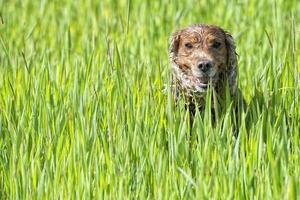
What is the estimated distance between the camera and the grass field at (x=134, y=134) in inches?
163

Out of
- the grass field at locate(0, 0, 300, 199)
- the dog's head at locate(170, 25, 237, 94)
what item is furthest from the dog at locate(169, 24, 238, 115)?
the grass field at locate(0, 0, 300, 199)

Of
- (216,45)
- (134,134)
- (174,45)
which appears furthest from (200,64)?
(134,134)

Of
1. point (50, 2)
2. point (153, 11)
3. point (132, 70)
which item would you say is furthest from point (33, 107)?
point (50, 2)

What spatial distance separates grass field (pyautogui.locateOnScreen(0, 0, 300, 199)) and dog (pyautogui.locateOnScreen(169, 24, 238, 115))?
0.39ft

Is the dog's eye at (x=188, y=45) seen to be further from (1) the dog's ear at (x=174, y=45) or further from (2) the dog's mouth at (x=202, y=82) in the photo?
(2) the dog's mouth at (x=202, y=82)

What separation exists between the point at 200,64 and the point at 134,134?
2.15 ft

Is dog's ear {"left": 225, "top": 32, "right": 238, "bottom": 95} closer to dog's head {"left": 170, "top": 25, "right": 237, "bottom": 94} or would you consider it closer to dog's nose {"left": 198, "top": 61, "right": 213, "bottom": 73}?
dog's head {"left": 170, "top": 25, "right": 237, "bottom": 94}

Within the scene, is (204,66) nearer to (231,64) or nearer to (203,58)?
(203,58)

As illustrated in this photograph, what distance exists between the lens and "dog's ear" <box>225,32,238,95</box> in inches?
203

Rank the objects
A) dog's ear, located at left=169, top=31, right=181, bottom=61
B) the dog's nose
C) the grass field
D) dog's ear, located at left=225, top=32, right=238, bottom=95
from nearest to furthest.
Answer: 1. the grass field
2. the dog's nose
3. dog's ear, located at left=225, top=32, right=238, bottom=95
4. dog's ear, located at left=169, top=31, right=181, bottom=61

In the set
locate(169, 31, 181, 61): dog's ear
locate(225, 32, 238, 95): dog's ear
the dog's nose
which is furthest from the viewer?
locate(169, 31, 181, 61): dog's ear

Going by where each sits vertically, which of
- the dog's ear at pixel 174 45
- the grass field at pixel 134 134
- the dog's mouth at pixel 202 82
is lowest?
the grass field at pixel 134 134

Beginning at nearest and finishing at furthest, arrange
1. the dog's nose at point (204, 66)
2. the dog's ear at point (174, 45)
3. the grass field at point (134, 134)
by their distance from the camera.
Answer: the grass field at point (134, 134), the dog's nose at point (204, 66), the dog's ear at point (174, 45)

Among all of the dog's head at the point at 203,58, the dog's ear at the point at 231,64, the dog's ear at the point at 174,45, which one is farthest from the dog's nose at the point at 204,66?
the dog's ear at the point at 174,45
